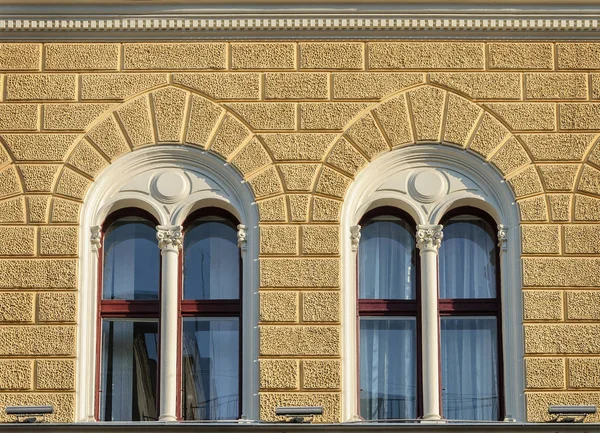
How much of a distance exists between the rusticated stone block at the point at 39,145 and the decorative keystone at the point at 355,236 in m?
3.23

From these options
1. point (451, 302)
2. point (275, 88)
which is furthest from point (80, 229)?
point (451, 302)

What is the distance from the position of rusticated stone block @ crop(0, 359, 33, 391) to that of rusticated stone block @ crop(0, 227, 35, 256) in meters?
1.24

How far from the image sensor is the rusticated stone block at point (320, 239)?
22359mm

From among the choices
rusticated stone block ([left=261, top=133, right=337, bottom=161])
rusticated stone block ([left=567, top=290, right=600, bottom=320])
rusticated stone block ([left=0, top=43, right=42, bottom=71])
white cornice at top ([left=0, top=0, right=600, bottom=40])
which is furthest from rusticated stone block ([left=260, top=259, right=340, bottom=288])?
rusticated stone block ([left=0, top=43, right=42, bottom=71])

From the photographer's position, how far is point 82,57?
23.1 m

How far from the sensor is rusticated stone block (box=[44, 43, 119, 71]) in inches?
907

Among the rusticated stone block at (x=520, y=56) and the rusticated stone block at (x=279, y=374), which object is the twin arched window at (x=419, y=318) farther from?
the rusticated stone block at (x=520, y=56)

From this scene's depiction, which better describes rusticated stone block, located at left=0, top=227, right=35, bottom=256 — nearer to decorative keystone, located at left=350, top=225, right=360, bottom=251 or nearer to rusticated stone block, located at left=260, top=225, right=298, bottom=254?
rusticated stone block, located at left=260, top=225, right=298, bottom=254

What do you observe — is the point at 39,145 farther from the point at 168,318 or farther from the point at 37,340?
the point at 168,318

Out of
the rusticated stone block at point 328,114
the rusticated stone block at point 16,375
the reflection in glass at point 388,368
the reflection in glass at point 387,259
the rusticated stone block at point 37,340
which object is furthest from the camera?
the rusticated stone block at point 328,114

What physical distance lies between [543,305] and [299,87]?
364cm

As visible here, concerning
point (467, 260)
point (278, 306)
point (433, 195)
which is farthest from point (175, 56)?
point (467, 260)

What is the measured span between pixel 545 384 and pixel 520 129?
9.54 feet

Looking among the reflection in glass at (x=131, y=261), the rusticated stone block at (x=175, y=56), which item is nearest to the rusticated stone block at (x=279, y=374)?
the reflection in glass at (x=131, y=261)
